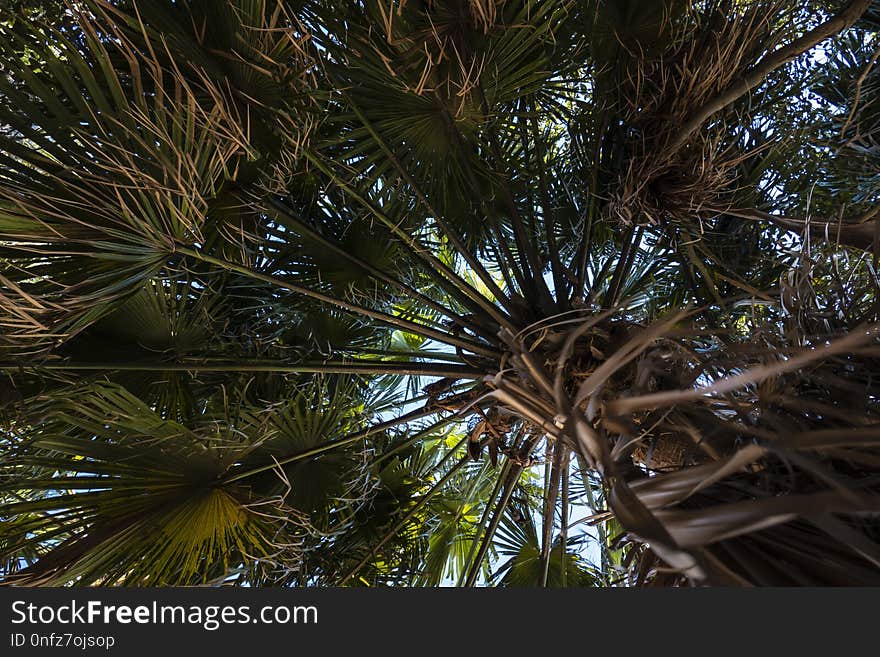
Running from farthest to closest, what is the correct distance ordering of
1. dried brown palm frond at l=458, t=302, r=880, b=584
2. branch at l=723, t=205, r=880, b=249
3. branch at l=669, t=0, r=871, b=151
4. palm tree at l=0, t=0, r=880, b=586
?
1. branch at l=669, t=0, r=871, b=151
2. branch at l=723, t=205, r=880, b=249
3. palm tree at l=0, t=0, r=880, b=586
4. dried brown palm frond at l=458, t=302, r=880, b=584

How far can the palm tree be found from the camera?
66 cm

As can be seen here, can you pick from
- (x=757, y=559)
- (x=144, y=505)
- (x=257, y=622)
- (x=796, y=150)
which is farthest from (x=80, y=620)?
(x=796, y=150)

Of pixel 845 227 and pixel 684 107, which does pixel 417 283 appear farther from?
pixel 845 227

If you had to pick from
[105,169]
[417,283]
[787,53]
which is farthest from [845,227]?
[417,283]

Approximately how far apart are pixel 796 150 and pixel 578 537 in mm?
1449

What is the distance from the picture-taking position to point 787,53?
3.41 feet

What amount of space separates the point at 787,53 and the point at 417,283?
1.32m

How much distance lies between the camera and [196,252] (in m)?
1.21

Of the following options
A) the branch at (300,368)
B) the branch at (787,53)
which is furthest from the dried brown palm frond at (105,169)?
the branch at (787,53)

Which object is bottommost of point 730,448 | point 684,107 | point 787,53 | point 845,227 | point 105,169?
point 730,448

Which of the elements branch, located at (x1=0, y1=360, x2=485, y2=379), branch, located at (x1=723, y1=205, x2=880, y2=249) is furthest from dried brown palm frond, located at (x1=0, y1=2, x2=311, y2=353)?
branch, located at (x1=723, y1=205, x2=880, y2=249)

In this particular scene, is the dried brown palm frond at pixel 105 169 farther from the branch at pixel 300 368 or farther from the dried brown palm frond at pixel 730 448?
the dried brown palm frond at pixel 730 448

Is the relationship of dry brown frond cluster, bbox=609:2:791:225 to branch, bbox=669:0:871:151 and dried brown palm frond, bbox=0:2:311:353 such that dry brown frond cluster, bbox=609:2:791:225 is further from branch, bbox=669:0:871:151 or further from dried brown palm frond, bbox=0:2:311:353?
dried brown palm frond, bbox=0:2:311:353

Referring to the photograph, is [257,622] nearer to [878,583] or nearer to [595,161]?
[878,583]
